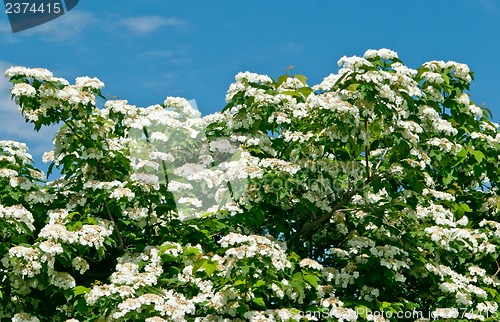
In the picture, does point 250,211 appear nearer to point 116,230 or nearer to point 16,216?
point 116,230

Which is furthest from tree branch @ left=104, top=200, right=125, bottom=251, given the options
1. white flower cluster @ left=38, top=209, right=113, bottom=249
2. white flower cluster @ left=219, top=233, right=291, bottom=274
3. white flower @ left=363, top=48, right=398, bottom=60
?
white flower @ left=363, top=48, right=398, bottom=60

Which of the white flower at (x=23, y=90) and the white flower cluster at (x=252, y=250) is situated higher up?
the white flower at (x=23, y=90)

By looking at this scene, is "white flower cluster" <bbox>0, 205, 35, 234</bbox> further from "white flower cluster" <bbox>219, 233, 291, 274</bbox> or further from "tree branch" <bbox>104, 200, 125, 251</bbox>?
"white flower cluster" <bbox>219, 233, 291, 274</bbox>

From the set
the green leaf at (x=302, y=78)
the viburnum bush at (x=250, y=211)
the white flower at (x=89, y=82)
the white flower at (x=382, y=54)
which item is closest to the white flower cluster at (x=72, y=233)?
the viburnum bush at (x=250, y=211)

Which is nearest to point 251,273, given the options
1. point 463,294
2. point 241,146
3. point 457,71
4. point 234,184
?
point 234,184

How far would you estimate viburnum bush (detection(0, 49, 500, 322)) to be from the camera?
25.3 feet

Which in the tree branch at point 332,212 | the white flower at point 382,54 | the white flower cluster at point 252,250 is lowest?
the white flower cluster at point 252,250

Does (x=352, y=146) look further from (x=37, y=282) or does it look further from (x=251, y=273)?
(x=37, y=282)

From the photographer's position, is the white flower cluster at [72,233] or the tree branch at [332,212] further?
the tree branch at [332,212]

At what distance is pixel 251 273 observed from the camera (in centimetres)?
718

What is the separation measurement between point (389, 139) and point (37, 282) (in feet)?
12.7

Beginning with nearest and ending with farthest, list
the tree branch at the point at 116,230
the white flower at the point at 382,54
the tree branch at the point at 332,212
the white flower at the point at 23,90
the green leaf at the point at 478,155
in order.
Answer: the white flower at the point at 23,90
the tree branch at the point at 116,230
the tree branch at the point at 332,212
the white flower at the point at 382,54
the green leaf at the point at 478,155

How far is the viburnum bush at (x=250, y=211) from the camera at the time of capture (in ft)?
25.3

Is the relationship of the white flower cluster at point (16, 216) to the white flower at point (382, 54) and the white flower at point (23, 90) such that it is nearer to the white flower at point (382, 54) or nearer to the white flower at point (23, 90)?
the white flower at point (23, 90)
